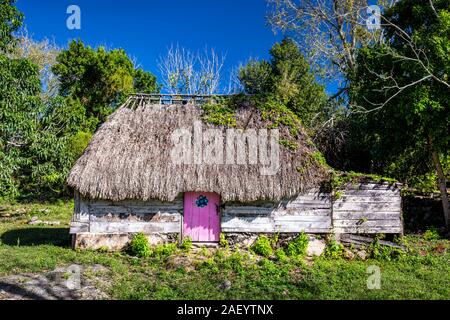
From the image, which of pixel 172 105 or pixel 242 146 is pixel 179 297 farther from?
pixel 172 105

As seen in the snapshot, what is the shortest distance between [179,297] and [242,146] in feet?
18.8

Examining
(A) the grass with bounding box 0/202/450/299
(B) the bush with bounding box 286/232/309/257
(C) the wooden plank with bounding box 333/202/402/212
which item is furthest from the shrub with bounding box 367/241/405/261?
(B) the bush with bounding box 286/232/309/257

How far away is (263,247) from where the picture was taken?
11.5 metres

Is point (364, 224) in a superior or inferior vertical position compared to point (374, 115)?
inferior

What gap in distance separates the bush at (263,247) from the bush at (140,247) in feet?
10.5

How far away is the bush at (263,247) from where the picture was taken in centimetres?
1148

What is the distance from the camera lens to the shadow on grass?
1260cm

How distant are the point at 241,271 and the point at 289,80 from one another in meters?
16.2

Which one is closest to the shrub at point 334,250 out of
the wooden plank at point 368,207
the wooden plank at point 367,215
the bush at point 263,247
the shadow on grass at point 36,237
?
the wooden plank at point 367,215

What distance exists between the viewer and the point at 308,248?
38.3ft

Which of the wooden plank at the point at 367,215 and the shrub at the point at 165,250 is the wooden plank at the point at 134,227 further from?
the wooden plank at the point at 367,215

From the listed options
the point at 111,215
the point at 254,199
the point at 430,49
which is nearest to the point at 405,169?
the point at 430,49

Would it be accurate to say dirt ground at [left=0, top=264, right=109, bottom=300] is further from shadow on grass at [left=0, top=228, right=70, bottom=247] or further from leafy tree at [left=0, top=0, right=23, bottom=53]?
leafy tree at [left=0, top=0, right=23, bottom=53]

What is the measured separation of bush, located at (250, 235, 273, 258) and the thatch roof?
1.32 m
